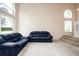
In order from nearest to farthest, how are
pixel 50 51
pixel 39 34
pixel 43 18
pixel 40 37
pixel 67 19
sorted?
pixel 50 51 < pixel 40 37 < pixel 39 34 < pixel 43 18 < pixel 67 19

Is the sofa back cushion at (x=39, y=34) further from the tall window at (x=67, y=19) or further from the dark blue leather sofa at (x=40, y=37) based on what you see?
the tall window at (x=67, y=19)

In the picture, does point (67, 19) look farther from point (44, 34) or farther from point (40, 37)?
point (40, 37)

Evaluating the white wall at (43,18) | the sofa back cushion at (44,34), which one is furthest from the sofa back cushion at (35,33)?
the white wall at (43,18)

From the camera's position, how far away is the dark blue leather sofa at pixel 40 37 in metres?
9.51

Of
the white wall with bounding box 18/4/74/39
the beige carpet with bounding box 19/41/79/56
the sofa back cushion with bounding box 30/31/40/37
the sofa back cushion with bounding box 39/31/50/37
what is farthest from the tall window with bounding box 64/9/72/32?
the beige carpet with bounding box 19/41/79/56

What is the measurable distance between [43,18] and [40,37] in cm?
202

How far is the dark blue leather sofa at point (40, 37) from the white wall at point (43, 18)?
2.20ft

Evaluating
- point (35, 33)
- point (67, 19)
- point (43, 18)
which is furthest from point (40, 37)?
point (67, 19)

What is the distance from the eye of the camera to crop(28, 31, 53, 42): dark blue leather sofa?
9508mm

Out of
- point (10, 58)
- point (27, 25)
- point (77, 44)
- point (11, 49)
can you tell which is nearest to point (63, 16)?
point (27, 25)

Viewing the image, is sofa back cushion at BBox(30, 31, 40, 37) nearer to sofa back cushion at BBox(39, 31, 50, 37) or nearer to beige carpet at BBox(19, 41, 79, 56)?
sofa back cushion at BBox(39, 31, 50, 37)

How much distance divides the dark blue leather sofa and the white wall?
26.4 inches

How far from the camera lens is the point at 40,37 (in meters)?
9.73

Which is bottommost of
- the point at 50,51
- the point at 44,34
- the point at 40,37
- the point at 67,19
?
the point at 50,51
